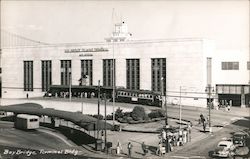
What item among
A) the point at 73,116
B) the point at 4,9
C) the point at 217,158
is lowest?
the point at 217,158

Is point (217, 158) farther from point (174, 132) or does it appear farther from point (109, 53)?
point (109, 53)

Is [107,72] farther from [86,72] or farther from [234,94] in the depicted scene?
[234,94]

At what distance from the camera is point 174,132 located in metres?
51.8

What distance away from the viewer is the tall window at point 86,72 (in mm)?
104875

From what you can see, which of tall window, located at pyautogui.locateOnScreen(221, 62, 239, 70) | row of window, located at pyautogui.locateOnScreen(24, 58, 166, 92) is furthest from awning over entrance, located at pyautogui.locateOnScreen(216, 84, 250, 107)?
row of window, located at pyautogui.locateOnScreen(24, 58, 166, 92)

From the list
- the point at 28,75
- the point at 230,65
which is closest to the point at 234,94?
the point at 230,65

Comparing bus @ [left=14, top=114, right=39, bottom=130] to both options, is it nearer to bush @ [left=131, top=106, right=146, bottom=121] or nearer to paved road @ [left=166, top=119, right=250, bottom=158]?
bush @ [left=131, top=106, right=146, bottom=121]

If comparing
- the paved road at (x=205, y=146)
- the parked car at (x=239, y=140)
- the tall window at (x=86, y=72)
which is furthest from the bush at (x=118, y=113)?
the tall window at (x=86, y=72)

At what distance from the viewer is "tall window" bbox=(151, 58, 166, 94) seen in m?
96.4

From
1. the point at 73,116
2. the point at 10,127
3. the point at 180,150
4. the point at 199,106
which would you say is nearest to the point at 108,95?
the point at 199,106

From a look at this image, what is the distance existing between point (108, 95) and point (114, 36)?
23408 millimetres

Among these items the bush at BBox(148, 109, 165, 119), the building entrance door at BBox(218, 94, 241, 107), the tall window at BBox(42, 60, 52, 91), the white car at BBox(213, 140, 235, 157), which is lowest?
the white car at BBox(213, 140, 235, 157)

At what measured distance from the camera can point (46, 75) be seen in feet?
371

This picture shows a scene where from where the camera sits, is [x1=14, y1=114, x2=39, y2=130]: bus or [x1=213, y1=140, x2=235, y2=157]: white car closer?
[x1=213, y1=140, x2=235, y2=157]: white car
